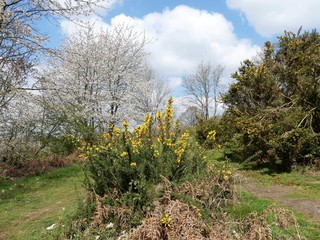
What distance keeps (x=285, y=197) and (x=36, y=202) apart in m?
4.89

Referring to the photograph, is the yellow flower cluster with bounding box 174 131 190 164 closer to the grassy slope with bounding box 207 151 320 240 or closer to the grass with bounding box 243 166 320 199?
the grassy slope with bounding box 207 151 320 240

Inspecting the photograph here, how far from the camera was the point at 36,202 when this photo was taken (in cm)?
657

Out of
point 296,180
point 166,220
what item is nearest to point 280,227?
point 166,220

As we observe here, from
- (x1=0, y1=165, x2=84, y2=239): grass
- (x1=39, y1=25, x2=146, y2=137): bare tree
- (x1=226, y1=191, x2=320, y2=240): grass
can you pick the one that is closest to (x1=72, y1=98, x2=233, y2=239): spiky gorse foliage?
(x1=226, y1=191, x2=320, y2=240): grass

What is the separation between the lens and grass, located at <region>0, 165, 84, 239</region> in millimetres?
4668

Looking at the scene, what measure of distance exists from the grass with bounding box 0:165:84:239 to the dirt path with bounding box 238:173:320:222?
2984 millimetres

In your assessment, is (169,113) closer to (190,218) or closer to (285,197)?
(190,218)

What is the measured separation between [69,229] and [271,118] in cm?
644

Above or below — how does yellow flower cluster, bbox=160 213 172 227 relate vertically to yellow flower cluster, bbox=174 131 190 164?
below

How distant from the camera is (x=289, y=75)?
29.4 ft

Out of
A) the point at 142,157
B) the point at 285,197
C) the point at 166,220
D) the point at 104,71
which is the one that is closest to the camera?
the point at 166,220

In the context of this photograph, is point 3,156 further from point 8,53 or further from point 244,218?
point 244,218

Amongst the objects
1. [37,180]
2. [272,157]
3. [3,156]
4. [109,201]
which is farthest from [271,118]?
[3,156]

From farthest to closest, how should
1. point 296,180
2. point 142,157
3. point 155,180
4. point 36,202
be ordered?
point 296,180 < point 36,202 < point 142,157 < point 155,180
